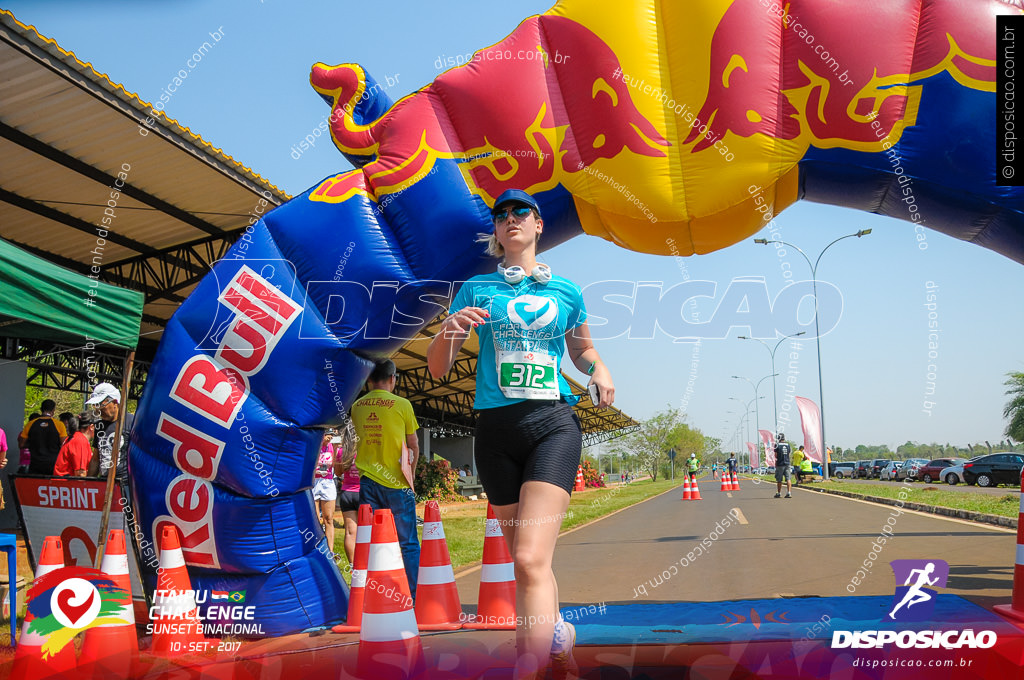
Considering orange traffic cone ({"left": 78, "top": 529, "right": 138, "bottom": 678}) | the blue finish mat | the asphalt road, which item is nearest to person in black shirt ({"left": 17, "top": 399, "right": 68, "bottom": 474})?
the asphalt road

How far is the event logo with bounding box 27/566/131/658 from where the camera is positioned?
10.6ft

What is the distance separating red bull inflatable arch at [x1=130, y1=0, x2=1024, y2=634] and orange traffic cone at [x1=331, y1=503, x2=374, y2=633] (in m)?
0.16

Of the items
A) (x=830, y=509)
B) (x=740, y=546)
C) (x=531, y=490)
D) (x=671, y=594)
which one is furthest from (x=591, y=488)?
(x=531, y=490)

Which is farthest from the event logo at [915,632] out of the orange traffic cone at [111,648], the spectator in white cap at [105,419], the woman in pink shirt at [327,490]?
the woman in pink shirt at [327,490]

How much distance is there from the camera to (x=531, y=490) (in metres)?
2.67

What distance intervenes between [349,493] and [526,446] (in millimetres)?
3730

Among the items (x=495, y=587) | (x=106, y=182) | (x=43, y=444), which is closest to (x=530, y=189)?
(x=495, y=587)

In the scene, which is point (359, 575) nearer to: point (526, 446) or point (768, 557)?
point (526, 446)

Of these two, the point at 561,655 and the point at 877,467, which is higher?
the point at 561,655

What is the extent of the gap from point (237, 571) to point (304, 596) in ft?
1.35

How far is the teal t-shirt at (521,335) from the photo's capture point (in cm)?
283

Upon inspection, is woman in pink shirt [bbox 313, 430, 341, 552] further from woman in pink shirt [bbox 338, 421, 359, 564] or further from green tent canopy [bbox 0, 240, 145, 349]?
green tent canopy [bbox 0, 240, 145, 349]

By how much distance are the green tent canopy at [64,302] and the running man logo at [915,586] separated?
453 cm

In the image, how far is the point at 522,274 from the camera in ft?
9.68
